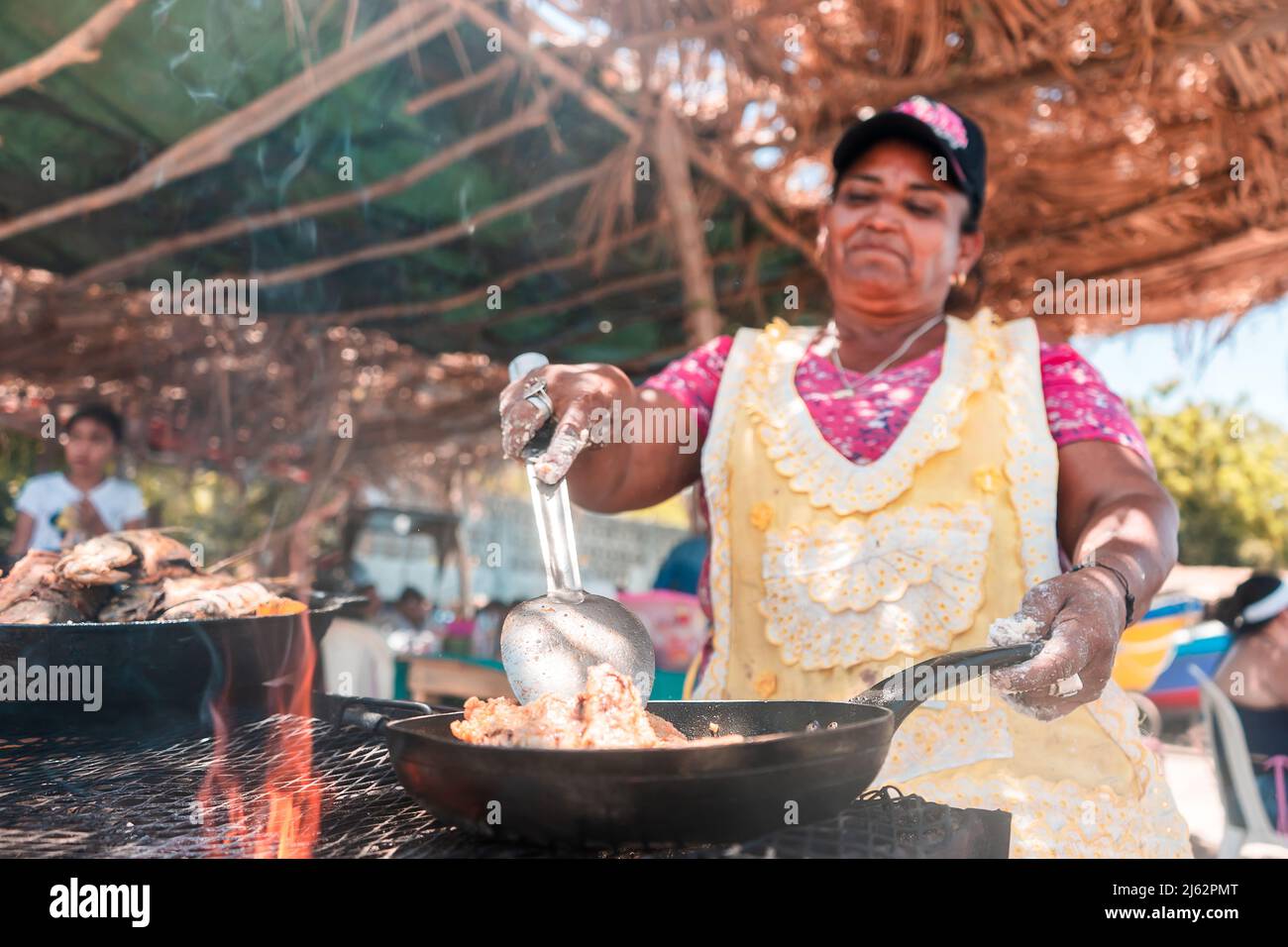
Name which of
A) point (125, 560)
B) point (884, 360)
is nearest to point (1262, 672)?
point (884, 360)

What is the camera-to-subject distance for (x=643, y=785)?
2.47ft

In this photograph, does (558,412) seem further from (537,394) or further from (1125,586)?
(1125,586)

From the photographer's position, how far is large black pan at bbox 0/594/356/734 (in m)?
1.21

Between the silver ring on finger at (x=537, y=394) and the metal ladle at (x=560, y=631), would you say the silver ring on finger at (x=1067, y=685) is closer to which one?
the metal ladle at (x=560, y=631)

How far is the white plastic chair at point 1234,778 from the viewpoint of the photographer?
3.56 metres

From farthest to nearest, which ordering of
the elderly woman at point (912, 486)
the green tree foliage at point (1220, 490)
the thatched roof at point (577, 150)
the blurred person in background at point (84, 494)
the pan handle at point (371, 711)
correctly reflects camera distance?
1. the green tree foliage at point (1220, 490)
2. the blurred person in background at point (84, 494)
3. the thatched roof at point (577, 150)
4. the elderly woman at point (912, 486)
5. the pan handle at point (371, 711)

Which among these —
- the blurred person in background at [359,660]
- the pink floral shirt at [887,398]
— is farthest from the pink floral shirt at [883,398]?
the blurred person in background at [359,660]

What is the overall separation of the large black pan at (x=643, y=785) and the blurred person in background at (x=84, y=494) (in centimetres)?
377

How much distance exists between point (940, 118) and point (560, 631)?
56.7 inches

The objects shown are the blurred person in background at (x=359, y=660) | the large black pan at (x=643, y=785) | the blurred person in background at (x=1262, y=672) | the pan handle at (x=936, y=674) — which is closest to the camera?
the large black pan at (x=643, y=785)

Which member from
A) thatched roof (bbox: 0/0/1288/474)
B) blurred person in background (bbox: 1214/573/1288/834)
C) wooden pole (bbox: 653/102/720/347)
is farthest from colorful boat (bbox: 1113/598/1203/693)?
wooden pole (bbox: 653/102/720/347)

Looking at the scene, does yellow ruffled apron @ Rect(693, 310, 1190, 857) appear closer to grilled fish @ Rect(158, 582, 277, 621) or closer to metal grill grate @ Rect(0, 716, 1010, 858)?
metal grill grate @ Rect(0, 716, 1010, 858)

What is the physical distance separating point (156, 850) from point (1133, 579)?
1298 mm
